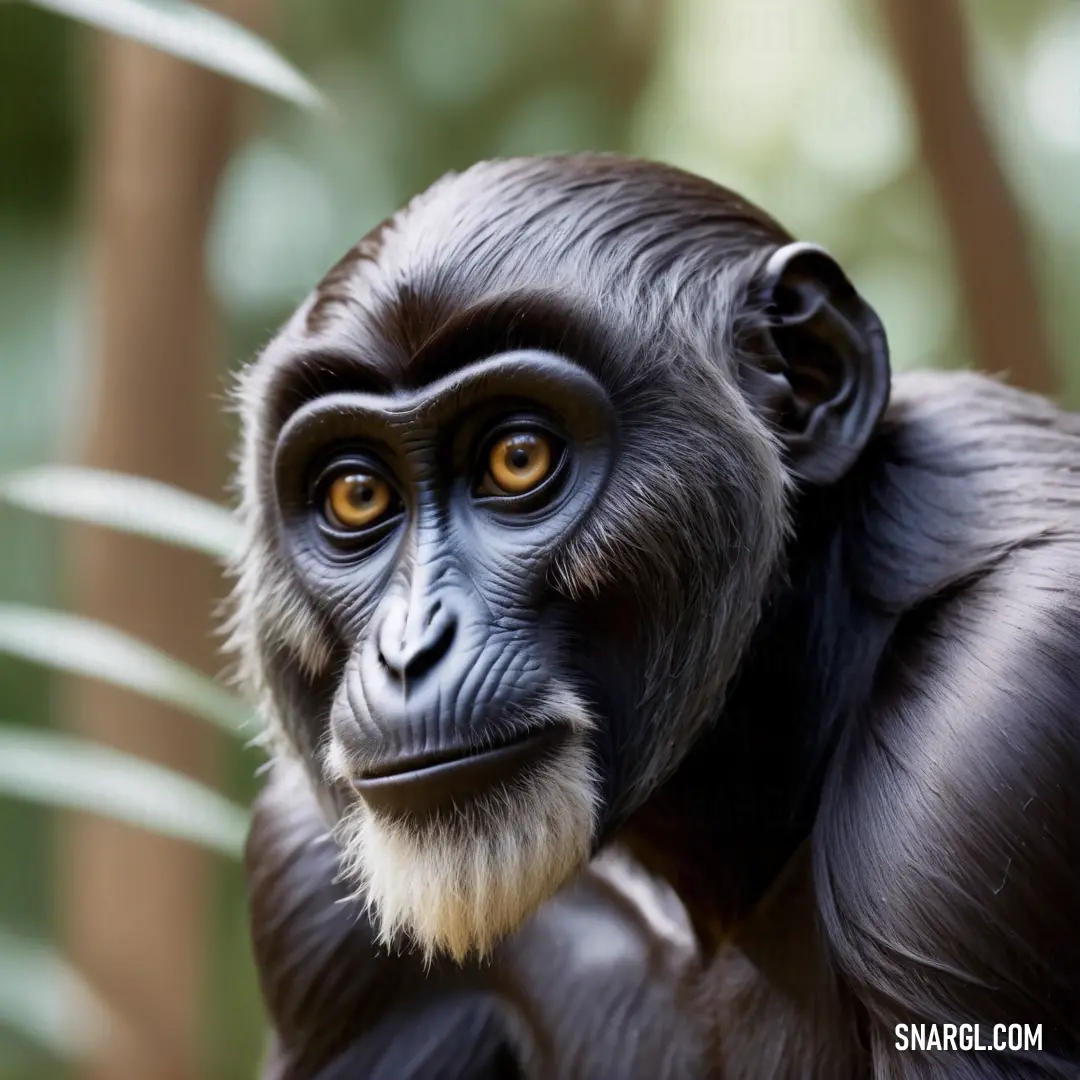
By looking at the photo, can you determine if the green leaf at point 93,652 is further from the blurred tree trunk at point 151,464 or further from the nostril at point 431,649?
the blurred tree trunk at point 151,464

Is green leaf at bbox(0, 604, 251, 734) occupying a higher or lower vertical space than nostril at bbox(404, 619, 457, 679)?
lower

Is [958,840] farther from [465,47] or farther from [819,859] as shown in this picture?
[465,47]

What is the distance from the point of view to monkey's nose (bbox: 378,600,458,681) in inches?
59.6

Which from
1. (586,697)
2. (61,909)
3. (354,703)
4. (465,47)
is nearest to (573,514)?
(586,697)

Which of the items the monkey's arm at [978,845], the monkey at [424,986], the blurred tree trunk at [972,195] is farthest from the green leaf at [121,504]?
the blurred tree trunk at [972,195]

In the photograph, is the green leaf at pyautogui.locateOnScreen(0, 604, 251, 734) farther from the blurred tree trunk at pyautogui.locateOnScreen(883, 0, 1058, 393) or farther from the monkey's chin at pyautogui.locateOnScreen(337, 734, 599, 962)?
the blurred tree trunk at pyautogui.locateOnScreen(883, 0, 1058, 393)

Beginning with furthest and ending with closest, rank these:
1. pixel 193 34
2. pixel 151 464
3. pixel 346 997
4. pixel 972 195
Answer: pixel 151 464, pixel 972 195, pixel 346 997, pixel 193 34

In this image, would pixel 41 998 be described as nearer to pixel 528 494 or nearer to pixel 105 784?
pixel 105 784

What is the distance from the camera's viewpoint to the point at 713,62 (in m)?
3.89

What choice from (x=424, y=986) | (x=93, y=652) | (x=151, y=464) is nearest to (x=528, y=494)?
(x=93, y=652)

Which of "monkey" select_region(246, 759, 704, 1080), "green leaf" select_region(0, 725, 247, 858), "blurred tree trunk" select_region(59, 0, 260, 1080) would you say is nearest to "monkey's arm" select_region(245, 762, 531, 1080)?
"monkey" select_region(246, 759, 704, 1080)

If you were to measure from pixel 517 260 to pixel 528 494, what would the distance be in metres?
0.28

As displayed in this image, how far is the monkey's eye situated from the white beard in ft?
0.80

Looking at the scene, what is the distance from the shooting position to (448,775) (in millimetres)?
1530
